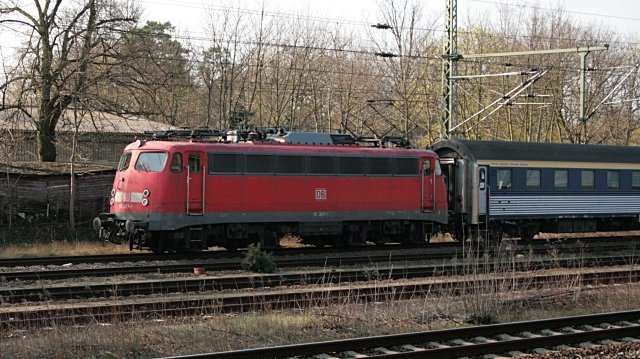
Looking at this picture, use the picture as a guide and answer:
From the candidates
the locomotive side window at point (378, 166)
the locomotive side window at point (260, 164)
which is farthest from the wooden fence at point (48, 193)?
the locomotive side window at point (378, 166)

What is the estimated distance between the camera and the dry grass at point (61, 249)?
23281 mm

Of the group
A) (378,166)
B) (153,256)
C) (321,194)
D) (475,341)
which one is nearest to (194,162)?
(153,256)

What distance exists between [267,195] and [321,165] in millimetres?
1968

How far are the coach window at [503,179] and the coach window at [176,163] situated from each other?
11408 mm

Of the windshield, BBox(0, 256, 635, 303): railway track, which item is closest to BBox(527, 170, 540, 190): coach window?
BBox(0, 256, 635, 303): railway track

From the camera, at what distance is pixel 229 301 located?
1449cm

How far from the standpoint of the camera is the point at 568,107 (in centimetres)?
4803

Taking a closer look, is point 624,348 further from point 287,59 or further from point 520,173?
point 287,59

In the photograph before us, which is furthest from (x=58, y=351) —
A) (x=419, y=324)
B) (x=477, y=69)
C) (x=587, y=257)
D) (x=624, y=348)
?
(x=477, y=69)

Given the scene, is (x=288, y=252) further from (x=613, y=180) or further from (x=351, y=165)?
(x=613, y=180)

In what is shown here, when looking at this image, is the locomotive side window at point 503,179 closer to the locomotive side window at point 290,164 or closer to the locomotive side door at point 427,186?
the locomotive side door at point 427,186

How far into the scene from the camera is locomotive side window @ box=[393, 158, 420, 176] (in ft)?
82.2

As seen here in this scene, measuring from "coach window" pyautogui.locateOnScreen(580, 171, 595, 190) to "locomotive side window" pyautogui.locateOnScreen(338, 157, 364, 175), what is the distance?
30.9ft

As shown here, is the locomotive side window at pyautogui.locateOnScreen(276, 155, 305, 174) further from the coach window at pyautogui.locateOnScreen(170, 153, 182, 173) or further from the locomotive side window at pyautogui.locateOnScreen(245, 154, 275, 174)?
the coach window at pyautogui.locateOnScreen(170, 153, 182, 173)
